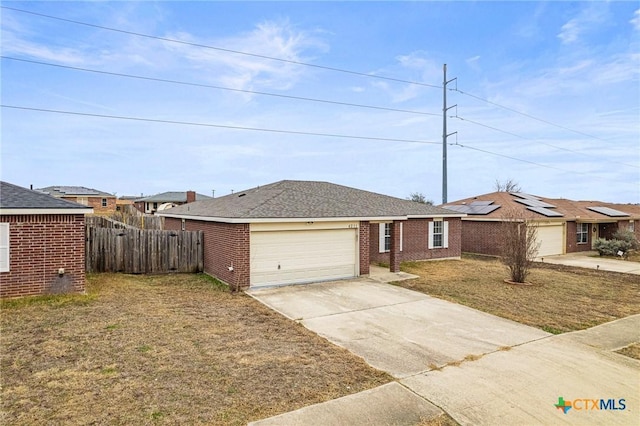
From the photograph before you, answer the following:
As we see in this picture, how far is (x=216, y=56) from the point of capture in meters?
14.2

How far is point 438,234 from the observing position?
18.3 metres

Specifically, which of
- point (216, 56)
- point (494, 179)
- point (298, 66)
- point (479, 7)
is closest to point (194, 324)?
point (216, 56)

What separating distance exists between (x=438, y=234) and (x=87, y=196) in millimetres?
50155

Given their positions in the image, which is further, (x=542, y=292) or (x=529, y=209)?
(x=529, y=209)

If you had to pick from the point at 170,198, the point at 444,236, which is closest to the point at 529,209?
the point at 444,236

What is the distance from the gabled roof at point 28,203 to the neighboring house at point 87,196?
4277cm

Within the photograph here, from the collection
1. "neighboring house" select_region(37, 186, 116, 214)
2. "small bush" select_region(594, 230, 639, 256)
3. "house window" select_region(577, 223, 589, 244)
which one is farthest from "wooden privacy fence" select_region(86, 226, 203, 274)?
"neighboring house" select_region(37, 186, 116, 214)

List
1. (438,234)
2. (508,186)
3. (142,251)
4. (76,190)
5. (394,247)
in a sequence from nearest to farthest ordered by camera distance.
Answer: (142,251)
(394,247)
(438,234)
(76,190)
(508,186)

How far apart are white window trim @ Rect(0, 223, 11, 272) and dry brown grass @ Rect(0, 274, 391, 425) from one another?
959mm

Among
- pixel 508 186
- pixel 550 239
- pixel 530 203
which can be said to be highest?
pixel 508 186

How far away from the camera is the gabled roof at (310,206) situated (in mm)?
11500

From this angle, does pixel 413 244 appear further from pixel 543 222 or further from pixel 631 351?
pixel 631 351

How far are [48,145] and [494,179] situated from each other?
5375 centimetres

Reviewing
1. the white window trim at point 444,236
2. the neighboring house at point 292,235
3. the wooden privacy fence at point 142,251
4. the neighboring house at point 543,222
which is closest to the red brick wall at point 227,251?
the neighboring house at point 292,235
